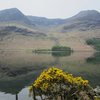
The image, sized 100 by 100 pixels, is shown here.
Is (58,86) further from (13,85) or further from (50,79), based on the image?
(13,85)

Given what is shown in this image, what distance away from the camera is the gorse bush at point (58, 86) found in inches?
1267

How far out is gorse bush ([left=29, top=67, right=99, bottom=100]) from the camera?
3219 centimetres

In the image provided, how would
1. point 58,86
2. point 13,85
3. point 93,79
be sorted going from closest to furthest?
point 58,86 < point 13,85 < point 93,79

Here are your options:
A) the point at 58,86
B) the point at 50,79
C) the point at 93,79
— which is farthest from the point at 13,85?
the point at 50,79

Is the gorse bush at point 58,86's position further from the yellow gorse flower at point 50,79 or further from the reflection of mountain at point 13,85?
the reflection of mountain at point 13,85

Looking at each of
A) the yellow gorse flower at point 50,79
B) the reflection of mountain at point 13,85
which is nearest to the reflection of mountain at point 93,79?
the reflection of mountain at point 13,85

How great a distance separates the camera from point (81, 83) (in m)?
33.1

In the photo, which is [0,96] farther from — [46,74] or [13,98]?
[46,74]

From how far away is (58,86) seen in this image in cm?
3291

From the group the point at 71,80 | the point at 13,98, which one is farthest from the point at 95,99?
the point at 13,98

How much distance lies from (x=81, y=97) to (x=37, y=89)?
218 inches

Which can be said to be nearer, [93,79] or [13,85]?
[13,85]

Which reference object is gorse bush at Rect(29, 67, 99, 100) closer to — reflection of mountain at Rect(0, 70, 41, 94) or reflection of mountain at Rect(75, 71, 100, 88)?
reflection of mountain at Rect(0, 70, 41, 94)

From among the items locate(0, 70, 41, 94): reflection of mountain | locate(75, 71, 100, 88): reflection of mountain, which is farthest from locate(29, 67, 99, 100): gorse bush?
locate(75, 71, 100, 88): reflection of mountain
